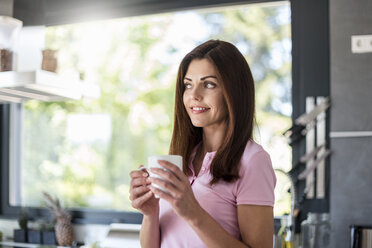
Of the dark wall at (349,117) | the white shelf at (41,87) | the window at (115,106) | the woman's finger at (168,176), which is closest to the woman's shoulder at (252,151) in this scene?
the woman's finger at (168,176)

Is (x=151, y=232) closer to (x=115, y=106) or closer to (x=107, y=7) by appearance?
(x=115, y=106)

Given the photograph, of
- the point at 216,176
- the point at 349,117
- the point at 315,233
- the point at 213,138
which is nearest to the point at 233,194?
the point at 216,176

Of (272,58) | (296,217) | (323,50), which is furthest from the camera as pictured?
(272,58)

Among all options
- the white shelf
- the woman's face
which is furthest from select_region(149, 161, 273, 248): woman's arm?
the white shelf

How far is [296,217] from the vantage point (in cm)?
208

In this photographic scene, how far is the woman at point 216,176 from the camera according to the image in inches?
38.1

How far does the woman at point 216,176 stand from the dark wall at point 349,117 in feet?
4.07

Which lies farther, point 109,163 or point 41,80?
point 109,163

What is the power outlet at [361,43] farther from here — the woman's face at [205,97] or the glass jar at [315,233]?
the woman's face at [205,97]

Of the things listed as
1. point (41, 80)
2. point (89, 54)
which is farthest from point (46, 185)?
point (41, 80)

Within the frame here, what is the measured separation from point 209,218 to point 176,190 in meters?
0.10

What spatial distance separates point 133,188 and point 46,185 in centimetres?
209

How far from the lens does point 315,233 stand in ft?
6.84

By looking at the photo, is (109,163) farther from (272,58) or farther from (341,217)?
(341,217)
